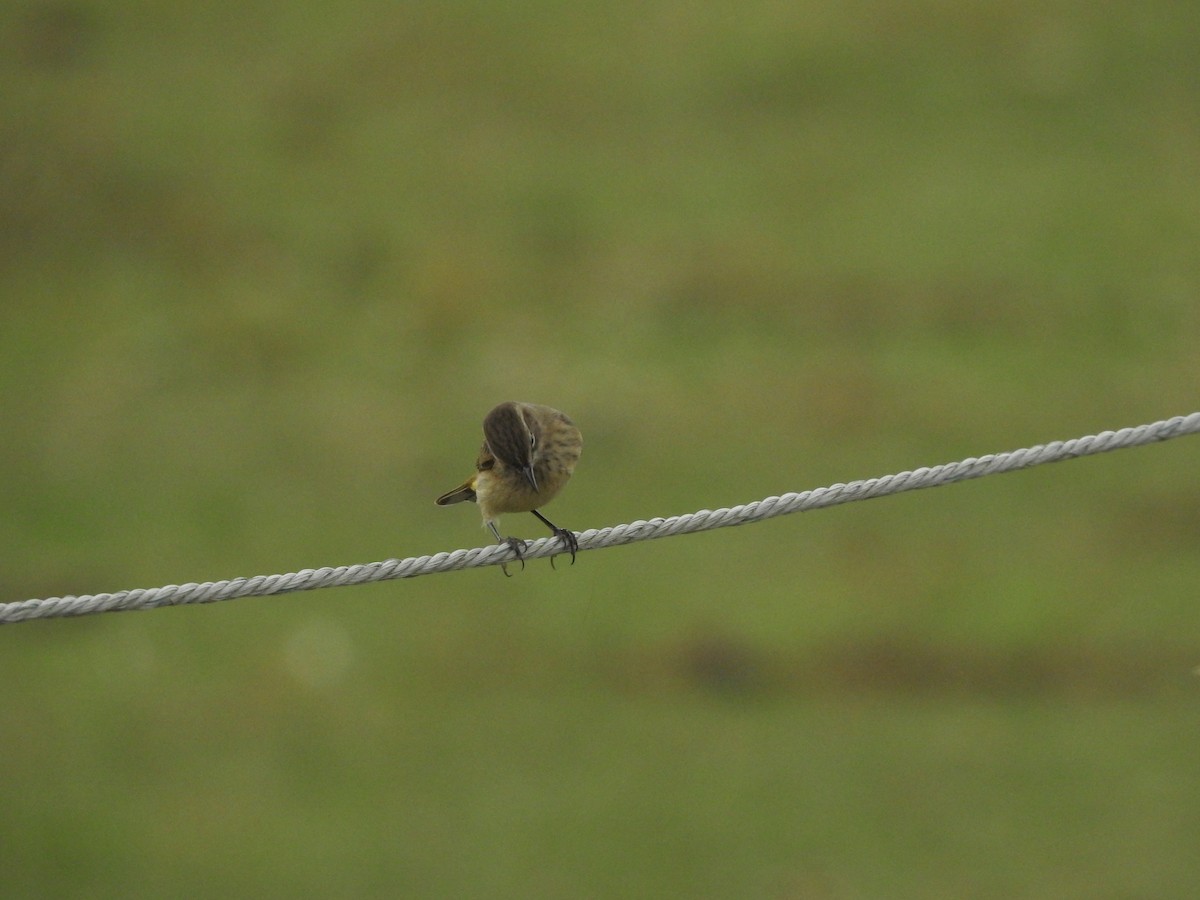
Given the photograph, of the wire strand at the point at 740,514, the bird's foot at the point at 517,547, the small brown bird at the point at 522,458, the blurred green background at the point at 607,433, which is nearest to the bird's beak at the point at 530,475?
the small brown bird at the point at 522,458

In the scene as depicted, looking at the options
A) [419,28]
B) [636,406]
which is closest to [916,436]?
[636,406]

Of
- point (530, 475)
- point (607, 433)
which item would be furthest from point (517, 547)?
point (607, 433)

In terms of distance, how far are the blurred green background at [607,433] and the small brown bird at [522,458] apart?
11.7 feet

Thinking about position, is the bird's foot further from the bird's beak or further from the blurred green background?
the blurred green background

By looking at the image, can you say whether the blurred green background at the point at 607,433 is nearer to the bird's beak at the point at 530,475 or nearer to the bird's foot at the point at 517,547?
the bird's beak at the point at 530,475

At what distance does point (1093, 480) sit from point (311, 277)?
7799mm

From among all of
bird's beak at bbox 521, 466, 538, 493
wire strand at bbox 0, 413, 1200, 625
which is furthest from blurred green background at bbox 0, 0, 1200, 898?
wire strand at bbox 0, 413, 1200, 625

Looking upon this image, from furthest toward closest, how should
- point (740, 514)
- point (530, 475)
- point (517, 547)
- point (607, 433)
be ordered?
point (607, 433)
point (530, 475)
point (517, 547)
point (740, 514)

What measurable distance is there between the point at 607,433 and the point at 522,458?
21.9 feet

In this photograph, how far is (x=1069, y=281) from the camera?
1484 cm

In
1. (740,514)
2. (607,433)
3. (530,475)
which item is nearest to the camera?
(740,514)

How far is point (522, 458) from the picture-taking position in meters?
6.25

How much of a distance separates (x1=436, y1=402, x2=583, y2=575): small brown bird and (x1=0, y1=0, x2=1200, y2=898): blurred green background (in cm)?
356

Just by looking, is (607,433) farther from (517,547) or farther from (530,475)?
(517,547)
